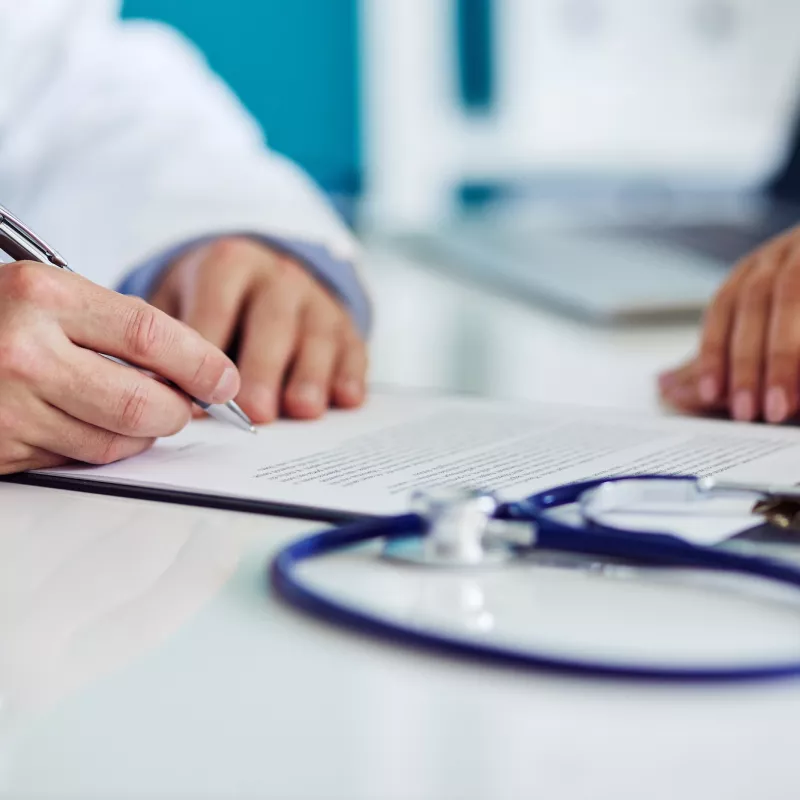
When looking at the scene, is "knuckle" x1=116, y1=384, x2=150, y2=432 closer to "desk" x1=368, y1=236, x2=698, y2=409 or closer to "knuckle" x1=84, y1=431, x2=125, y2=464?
"knuckle" x1=84, y1=431, x2=125, y2=464

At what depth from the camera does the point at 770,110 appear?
259 centimetres

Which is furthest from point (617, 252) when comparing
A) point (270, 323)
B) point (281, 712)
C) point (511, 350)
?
point (281, 712)

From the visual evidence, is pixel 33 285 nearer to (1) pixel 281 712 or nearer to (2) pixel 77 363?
(2) pixel 77 363

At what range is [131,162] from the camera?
3.49 ft

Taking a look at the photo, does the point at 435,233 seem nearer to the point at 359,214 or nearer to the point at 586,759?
the point at 359,214

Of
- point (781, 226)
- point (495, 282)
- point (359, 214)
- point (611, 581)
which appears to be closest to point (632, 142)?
point (359, 214)

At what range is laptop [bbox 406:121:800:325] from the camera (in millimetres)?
1040

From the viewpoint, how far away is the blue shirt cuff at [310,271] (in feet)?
2.73

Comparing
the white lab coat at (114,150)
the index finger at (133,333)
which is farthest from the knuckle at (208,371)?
the white lab coat at (114,150)

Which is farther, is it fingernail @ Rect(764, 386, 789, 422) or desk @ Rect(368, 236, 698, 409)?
desk @ Rect(368, 236, 698, 409)

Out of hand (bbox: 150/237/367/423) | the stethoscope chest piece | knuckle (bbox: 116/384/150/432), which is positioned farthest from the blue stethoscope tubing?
hand (bbox: 150/237/367/423)

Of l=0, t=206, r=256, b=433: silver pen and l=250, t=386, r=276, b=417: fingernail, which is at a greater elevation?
l=0, t=206, r=256, b=433: silver pen

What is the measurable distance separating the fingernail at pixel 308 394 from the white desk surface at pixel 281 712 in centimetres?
24

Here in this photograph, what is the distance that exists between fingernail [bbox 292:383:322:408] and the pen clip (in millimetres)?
163
